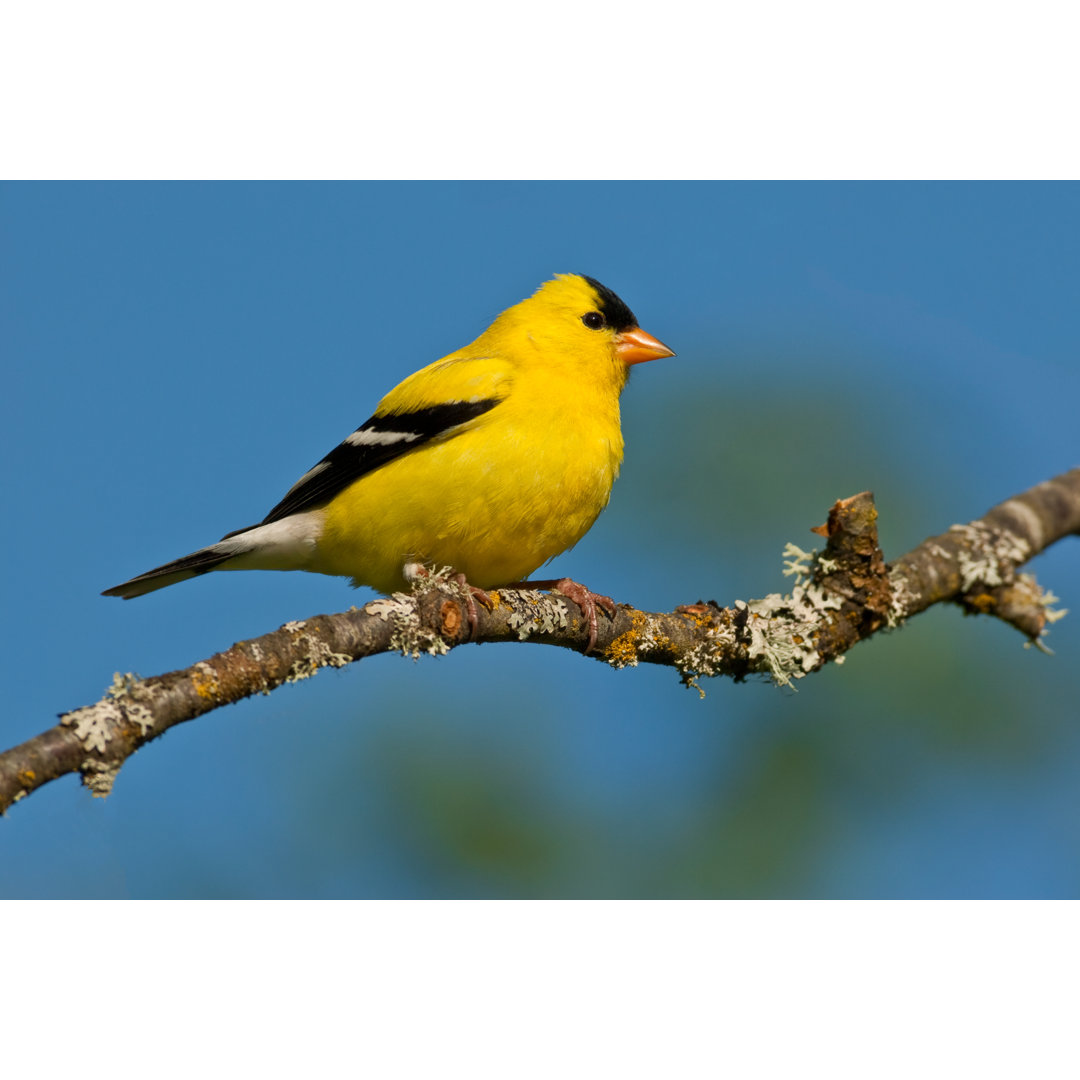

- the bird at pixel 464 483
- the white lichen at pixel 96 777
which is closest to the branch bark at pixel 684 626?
the white lichen at pixel 96 777

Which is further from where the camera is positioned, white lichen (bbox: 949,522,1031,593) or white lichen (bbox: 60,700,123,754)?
white lichen (bbox: 949,522,1031,593)

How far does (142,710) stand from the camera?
2301 millimetres

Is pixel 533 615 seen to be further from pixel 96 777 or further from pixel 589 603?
pixel 96 777

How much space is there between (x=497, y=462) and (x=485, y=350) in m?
1.22

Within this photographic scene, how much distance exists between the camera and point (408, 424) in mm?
4723

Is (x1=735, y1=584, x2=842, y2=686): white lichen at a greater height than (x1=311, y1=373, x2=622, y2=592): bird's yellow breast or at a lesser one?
lesser

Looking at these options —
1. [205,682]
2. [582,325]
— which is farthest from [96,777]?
[582,325]

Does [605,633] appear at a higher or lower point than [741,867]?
higher

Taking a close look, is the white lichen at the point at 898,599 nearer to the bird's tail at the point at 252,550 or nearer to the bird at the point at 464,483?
the bird at the point at 464,483

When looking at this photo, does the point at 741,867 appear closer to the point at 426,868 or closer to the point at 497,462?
the point at 426,868

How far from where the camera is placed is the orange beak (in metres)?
5.38

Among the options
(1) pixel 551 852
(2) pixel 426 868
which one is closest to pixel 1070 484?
(1) pixel 551 852

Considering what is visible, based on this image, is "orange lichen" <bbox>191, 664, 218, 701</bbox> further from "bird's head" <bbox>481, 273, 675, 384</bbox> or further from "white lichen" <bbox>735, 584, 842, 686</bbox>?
"bird's head" <bbox>481, 273, 675, 384</bbox>

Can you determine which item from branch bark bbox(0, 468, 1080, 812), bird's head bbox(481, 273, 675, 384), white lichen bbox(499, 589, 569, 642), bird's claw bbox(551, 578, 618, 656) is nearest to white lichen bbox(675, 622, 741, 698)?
branch bark bbox(0, 468, 1080, 812)
